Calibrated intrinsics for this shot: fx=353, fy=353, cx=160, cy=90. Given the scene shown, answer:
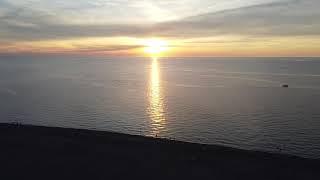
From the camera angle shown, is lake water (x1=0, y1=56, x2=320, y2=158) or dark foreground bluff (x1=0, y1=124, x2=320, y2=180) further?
lake water (x1=0, y1=56, x2=320, y2=158)

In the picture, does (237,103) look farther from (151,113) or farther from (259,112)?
(151,113)

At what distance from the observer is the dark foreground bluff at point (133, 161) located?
23.5 metres

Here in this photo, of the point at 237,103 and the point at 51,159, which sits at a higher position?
the point at 237,103

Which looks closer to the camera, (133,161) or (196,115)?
(133,161)

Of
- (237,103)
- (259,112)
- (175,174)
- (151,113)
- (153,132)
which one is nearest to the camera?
(175,174)

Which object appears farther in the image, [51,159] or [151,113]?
[151,113]

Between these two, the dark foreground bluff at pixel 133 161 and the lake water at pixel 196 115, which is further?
the lake water at pixel 196 115

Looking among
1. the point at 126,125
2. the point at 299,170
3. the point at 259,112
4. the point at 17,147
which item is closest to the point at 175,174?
the point at 299,170

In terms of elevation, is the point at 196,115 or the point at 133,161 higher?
the point at 196,115

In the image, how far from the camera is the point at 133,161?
26.6 m

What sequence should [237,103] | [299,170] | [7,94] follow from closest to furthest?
[299,170] → [237,103] → [7,94]

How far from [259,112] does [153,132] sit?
28601mm

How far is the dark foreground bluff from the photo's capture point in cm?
2345

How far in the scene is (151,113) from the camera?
3472 inches
